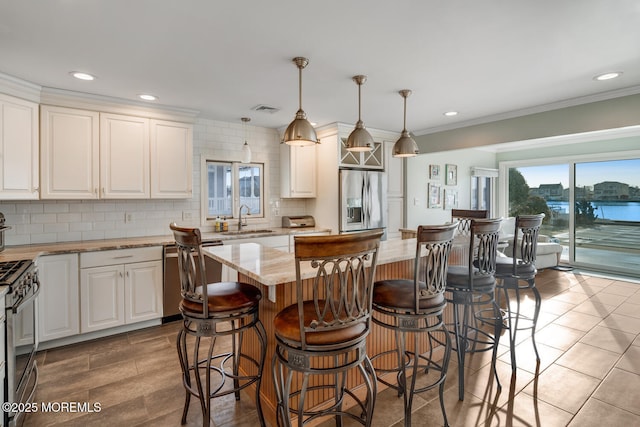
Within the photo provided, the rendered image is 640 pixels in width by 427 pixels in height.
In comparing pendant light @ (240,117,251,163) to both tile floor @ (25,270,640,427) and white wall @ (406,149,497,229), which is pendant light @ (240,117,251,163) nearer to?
tile floor @ (25,270,640,427)

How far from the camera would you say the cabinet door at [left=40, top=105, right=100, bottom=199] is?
3.14m

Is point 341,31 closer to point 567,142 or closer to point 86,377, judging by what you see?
point 86,377

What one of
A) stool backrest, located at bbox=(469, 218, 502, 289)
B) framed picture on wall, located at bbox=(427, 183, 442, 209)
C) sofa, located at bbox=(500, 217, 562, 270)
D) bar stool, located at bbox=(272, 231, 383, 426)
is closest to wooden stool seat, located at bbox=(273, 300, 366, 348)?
bar stool, located at bbox=(272, 231, 383, 426)

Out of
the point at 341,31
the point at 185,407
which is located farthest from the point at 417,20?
the point at 185,407

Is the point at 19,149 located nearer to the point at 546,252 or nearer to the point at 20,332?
the point at 20,332

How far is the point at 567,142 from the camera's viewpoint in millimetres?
6355

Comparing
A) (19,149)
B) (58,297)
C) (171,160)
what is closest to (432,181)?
(171,160)

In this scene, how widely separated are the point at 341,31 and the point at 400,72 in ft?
2.87

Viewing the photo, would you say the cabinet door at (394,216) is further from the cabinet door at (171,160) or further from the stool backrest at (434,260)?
the stool backrest at (434,260)

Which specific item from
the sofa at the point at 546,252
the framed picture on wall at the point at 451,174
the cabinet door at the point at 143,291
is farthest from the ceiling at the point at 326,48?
the sofa at the point at 546,252

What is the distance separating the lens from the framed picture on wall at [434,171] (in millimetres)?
6046

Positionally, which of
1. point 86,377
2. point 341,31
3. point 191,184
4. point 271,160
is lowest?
point 86,377

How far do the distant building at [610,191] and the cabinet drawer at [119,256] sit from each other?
735 cm

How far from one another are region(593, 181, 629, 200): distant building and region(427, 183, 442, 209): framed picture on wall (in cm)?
287
